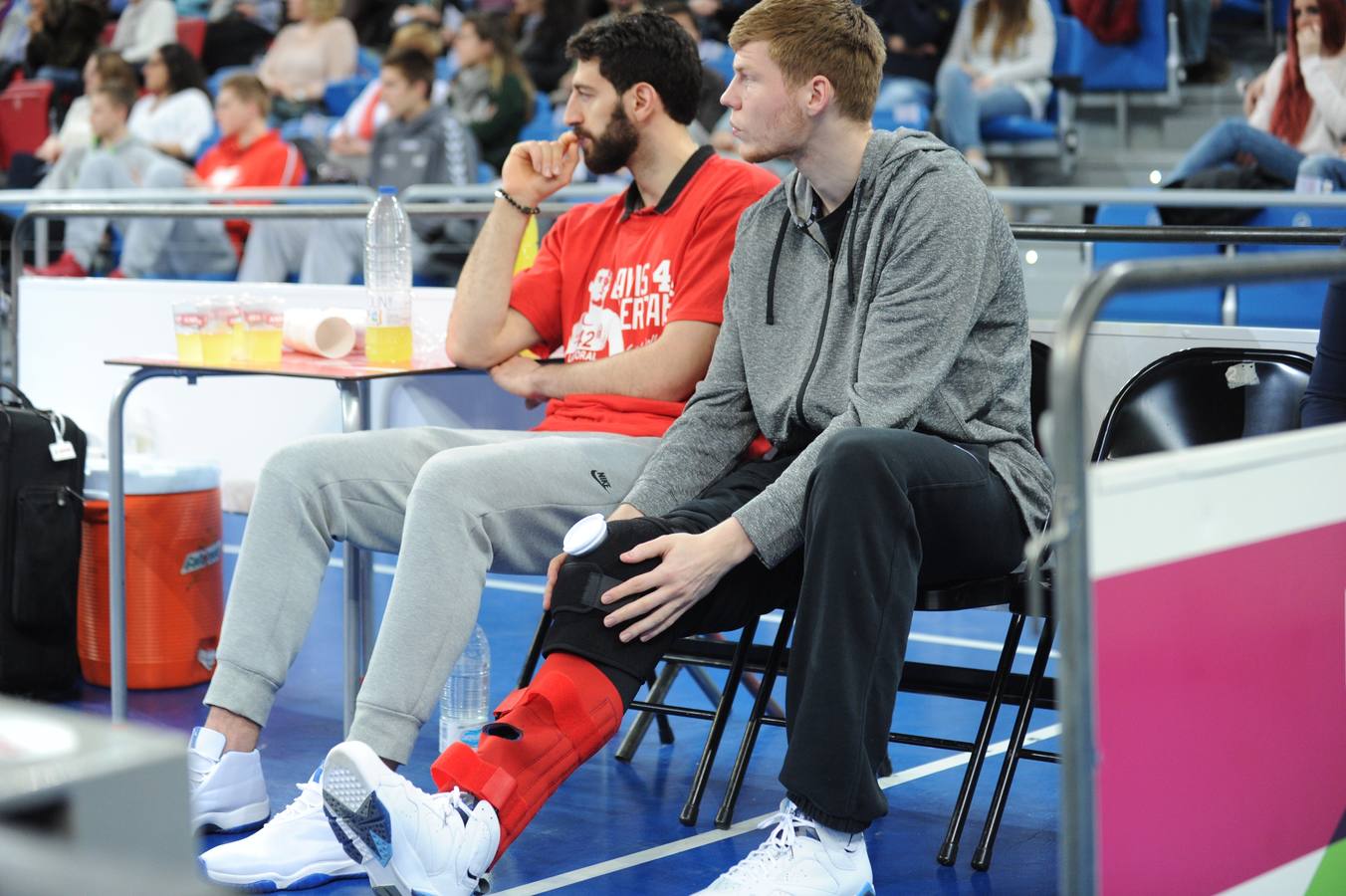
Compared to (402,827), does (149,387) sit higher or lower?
lower

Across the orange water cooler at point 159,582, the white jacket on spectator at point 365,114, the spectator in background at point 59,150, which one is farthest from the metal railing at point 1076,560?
the spectator in background at point 59,150

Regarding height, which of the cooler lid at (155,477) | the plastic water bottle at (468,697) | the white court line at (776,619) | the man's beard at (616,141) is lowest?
the white court line at (776,619)

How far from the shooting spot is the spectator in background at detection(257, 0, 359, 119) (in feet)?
34.4

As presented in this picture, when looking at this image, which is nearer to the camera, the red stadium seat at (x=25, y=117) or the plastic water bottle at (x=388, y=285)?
the plastic water bottle at (x=388, y=285)

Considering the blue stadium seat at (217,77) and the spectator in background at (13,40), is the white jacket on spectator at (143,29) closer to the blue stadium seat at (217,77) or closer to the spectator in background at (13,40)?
the blue stadium seat at (217,77)

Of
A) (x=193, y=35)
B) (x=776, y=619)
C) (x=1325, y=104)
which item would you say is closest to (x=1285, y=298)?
(x=1325, y=104)

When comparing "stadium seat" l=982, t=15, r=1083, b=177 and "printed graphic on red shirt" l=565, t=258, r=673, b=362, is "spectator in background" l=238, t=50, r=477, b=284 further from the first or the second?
"printed graphic on red shirt" l=565, t=258, r=673, b=362

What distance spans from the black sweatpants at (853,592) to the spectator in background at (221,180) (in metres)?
5.11

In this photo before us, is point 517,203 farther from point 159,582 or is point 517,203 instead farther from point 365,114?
point 365,114

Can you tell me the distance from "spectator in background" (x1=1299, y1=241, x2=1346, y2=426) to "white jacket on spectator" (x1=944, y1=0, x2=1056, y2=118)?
18.7ft

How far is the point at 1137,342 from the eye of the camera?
3117mm

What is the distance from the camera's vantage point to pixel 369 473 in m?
2.86

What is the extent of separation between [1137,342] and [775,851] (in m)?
1.39

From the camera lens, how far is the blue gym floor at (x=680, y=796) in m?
2.62
